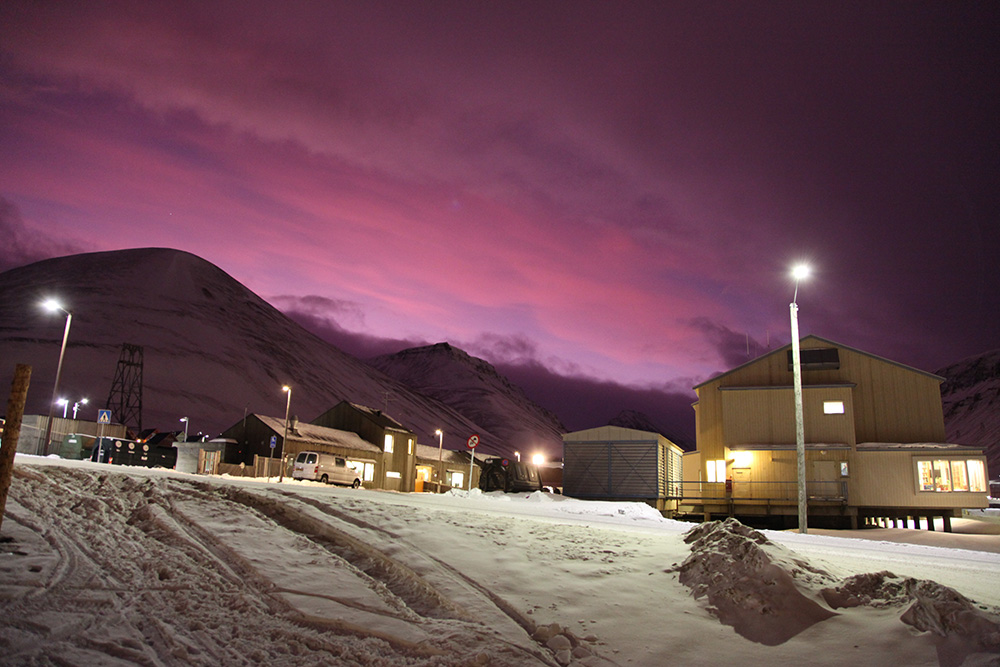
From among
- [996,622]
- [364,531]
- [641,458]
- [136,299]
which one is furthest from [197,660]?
[136,299]

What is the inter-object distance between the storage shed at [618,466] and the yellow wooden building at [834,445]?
2.25 metres

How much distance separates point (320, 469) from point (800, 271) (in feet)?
94.5

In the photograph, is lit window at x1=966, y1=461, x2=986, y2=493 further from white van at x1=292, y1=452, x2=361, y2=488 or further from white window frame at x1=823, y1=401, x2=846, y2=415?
white van at x1=292, y1=452, x2=361, y2=488

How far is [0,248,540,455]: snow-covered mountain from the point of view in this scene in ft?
416

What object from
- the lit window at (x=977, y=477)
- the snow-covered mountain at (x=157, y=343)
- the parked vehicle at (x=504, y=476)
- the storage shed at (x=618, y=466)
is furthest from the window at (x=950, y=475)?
the snow-covered mountain at (x=157, y=343)

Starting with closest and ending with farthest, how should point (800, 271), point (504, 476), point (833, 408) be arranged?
point (800, 271)
point (833, 408)
point (504, 476)

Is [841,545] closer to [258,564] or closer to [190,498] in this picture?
[258,564]

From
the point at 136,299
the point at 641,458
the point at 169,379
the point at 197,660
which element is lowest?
the point at 197,660

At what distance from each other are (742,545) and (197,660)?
6.68m

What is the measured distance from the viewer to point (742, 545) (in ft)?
28.2

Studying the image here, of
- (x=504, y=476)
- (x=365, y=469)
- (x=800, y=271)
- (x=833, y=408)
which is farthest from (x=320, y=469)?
(x=833, y=408)

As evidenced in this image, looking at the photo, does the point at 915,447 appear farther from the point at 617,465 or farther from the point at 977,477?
the point at 617,465

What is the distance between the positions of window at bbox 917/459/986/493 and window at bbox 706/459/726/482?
30.1 feet

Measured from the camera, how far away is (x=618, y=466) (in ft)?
121
